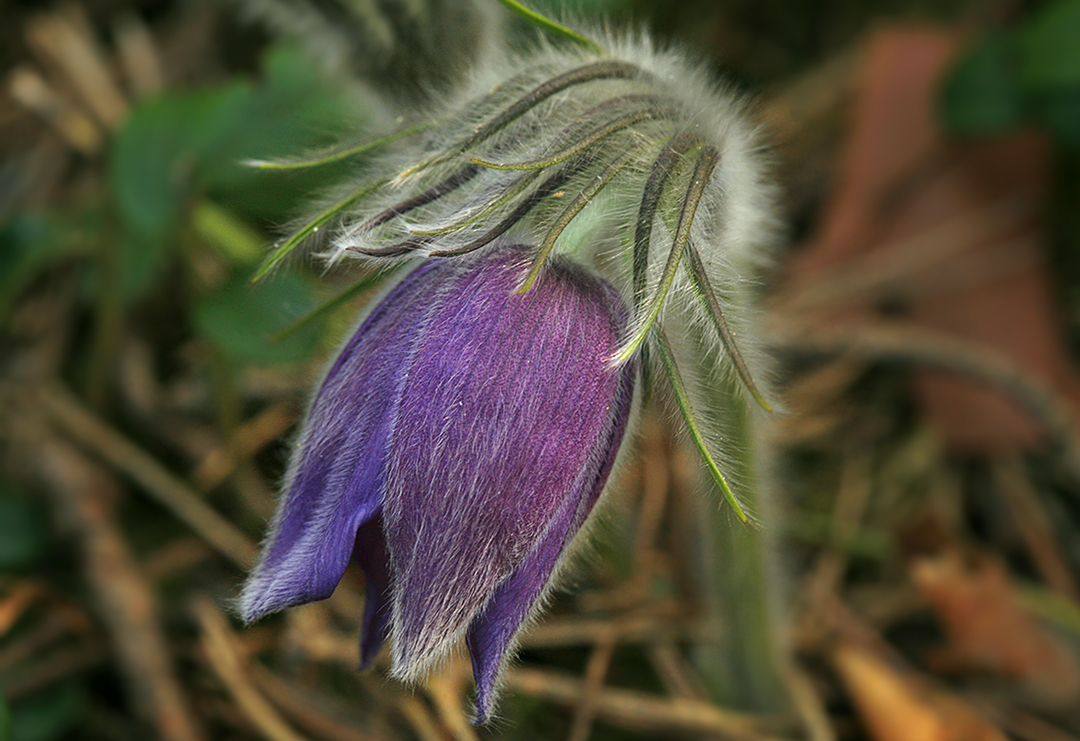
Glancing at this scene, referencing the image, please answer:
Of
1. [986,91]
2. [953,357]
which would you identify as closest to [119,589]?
[953,357]

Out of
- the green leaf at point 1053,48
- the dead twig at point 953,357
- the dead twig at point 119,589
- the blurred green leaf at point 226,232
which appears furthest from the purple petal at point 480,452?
the green leaf at point 1053,48

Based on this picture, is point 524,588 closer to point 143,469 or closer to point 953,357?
point 143,469

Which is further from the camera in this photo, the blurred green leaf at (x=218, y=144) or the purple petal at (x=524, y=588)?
the blurred green leaf at (x=218, y=144)

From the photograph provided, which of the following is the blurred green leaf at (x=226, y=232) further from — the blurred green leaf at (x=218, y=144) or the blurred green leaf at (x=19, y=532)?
the blurred green leaf at (x=19, y=532)

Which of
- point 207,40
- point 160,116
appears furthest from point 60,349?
point 207,40

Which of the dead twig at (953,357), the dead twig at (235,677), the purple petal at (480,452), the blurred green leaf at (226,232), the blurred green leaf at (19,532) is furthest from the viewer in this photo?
the dead twig at (953,357)

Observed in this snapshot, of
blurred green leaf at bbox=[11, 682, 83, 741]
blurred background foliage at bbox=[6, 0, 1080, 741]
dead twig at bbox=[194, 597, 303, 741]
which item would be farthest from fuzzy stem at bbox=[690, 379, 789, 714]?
blurred green leaf at bbox=[11, 682, 83, 741]

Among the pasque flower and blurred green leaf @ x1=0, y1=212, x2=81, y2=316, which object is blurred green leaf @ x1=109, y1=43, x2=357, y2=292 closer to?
blurred green leaf @ x1=0, y1=212, x2=81, y2=316
